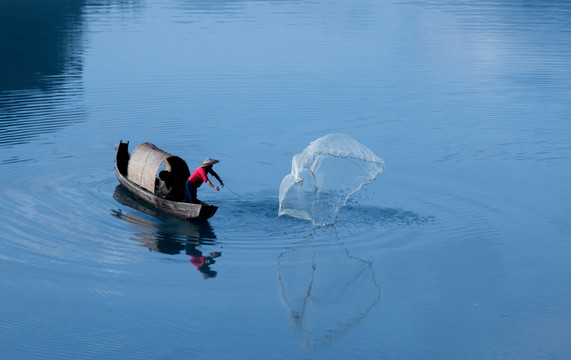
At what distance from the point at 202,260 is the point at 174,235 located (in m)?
1.90

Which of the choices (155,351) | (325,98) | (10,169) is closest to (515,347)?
(155,351)

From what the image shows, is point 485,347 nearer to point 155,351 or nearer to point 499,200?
point 155,351

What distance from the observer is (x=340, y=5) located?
72.8m

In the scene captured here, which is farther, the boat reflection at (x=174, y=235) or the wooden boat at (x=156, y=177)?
the wooden boat at (x=156, y=177)

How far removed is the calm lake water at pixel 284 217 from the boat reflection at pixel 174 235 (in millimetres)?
84

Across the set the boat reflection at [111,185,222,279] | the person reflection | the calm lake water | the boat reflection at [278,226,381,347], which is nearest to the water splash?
the calm lake water

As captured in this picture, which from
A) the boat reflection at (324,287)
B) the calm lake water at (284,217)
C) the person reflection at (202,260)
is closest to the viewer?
the calm lake water at (284,217)

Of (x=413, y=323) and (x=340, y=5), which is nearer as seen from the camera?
(x=413, y=323)

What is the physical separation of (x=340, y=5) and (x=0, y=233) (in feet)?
181

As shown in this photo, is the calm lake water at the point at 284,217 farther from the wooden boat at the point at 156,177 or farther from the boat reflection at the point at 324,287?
the wooden boat at the point at 156,177

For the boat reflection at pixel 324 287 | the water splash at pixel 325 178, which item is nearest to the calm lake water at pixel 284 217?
the boat reflection at pixel 324 287

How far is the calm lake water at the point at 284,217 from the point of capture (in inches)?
658

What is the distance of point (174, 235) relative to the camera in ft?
71.9

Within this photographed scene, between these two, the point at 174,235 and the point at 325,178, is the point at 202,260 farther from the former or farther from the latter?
the point at 325,178
